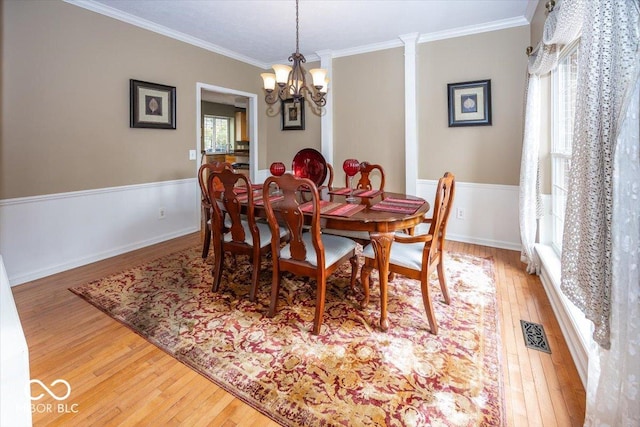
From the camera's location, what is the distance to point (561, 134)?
2574 millimetres

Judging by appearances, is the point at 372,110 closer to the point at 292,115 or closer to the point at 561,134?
the point at 292,115

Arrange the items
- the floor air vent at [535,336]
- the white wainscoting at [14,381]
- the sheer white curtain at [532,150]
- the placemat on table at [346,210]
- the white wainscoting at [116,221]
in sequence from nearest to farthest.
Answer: the white wainscoting at [14,381] → the floor air vent at [535,336] → the placemat on table at [346,210] → the sheer white curtain at [532,150] → the white wainscoting at [116,221]

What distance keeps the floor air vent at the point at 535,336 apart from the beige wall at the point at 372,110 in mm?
2420

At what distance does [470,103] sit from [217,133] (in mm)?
7299

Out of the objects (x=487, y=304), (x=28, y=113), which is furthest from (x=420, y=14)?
(x=28, y=113)

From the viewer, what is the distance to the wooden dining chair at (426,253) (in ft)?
6.38

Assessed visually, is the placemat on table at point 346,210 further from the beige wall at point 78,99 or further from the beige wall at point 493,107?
the beige wall at point 78,99

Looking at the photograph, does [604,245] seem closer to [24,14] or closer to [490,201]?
[490,201]

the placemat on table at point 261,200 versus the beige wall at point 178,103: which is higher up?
the beige wall at point 178,103

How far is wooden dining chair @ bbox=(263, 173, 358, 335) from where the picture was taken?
1876mm

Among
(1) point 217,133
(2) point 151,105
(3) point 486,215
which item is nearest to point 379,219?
(3) point 486,215

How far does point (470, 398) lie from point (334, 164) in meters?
3.62

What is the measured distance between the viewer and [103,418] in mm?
1383

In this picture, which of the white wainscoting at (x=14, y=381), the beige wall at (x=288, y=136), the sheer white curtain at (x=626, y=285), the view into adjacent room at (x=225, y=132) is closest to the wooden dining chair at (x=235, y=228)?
the white wainscoting at (x=14, y=381)
